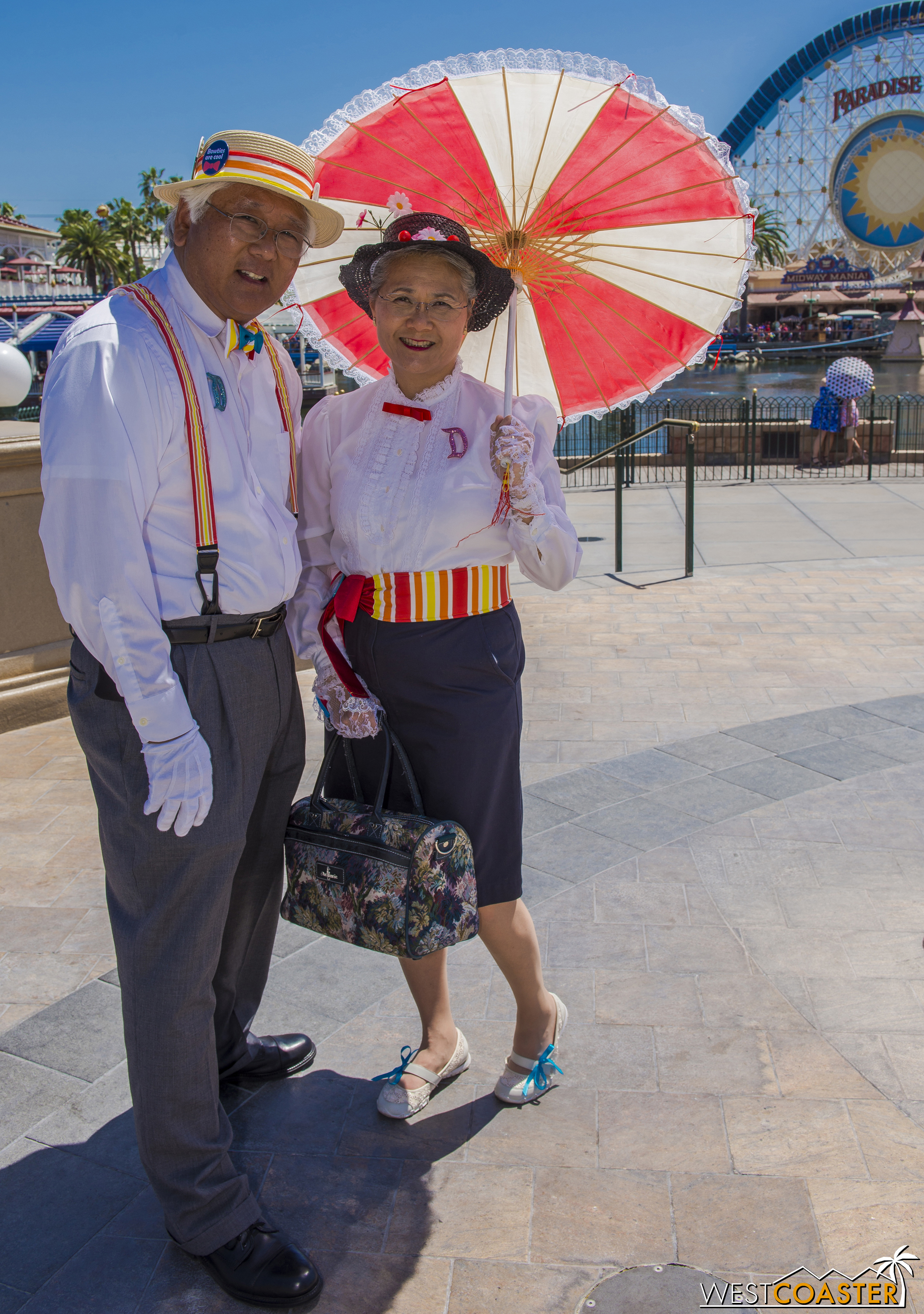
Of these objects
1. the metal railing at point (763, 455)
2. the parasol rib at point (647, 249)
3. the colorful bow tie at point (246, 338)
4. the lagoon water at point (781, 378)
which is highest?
the lagoon water at point (781, 378)

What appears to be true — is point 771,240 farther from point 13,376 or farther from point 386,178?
point 386,178

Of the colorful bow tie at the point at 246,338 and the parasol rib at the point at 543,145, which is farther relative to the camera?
the parasol rib at the point at 543,145

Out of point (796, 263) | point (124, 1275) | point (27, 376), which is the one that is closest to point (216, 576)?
point (124, 1275)

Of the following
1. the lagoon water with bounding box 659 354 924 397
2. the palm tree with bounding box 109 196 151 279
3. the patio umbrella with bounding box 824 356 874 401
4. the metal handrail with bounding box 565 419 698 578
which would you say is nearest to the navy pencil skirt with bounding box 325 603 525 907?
the metal handrail with bounding box 565 419 698 578

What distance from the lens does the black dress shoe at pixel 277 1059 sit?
102 inches

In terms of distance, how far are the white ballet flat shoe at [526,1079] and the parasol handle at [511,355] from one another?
1.53m

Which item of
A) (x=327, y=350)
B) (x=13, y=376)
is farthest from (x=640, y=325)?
(x=13, y=376)

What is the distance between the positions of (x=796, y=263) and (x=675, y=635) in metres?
94.8

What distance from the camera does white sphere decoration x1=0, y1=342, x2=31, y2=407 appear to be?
18.1 ft

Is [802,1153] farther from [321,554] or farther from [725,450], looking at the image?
[725,450]

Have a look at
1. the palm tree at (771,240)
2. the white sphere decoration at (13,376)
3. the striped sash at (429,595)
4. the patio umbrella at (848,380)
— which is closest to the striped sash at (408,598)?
the striped sash at (429,595)

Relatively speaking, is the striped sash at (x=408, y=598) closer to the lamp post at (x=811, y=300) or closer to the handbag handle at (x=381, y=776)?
the handbag handle at (x=381, y=776)

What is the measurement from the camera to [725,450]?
15391mm

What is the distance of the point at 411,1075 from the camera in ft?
8.21
